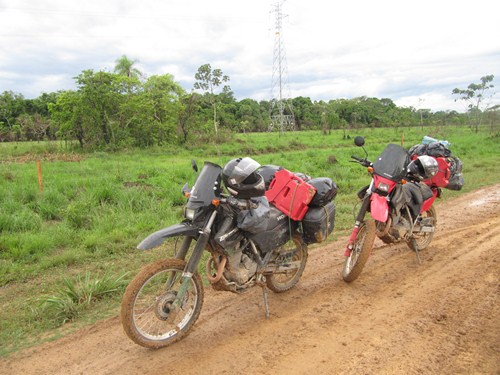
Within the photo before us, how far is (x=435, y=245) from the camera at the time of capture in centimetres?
556

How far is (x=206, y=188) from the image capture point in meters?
3.16

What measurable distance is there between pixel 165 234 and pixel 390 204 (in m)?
2.80

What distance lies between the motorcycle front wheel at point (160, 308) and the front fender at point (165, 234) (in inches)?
7.4

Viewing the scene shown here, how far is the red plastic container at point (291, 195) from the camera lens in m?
3.87

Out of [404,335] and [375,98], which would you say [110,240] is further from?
[375,98]

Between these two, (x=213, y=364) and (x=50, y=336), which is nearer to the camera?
(x=213, y=364)

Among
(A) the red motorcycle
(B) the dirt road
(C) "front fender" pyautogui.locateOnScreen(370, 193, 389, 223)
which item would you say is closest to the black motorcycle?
(B) the dirt road

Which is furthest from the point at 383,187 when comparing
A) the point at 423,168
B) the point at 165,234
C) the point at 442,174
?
the point at 165,234

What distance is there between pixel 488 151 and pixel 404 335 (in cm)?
1754

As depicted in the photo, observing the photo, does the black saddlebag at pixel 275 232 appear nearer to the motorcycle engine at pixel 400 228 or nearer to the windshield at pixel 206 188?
the windshield at pixel 206 188

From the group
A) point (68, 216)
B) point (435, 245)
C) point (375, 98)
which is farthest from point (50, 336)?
point (375, 98)

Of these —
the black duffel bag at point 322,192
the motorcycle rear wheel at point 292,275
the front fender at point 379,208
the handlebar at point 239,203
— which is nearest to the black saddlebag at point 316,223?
the black duffel bag at point 322,192

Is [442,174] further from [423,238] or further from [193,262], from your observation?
[193,262]

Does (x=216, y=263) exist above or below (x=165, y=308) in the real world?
above
